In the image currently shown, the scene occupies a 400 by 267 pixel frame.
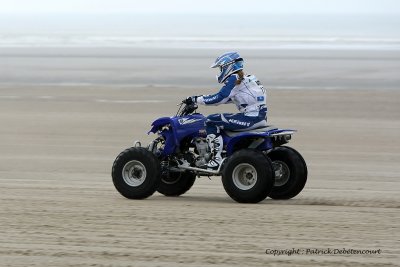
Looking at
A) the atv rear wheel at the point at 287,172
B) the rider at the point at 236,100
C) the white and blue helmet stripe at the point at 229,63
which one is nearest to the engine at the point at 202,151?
the rider at the point at 236,100

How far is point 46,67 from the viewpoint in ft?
141

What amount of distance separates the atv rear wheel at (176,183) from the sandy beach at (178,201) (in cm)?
17

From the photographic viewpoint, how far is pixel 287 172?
12.6 m

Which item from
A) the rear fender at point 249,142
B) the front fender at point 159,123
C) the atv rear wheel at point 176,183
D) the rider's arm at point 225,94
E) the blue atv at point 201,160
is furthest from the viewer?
the atv rear wheel at point 176,183

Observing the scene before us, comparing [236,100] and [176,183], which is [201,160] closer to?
[176,183]

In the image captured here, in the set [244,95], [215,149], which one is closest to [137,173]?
[215,149]

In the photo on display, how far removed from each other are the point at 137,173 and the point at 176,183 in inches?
24.1

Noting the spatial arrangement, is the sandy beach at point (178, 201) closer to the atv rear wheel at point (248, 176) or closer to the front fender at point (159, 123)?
the atv rear wheel at point (248, 176)

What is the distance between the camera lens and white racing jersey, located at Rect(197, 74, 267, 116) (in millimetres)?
12328

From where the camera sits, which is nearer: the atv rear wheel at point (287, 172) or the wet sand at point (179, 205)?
the wet sand at point (179, 205)

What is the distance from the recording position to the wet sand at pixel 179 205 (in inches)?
363

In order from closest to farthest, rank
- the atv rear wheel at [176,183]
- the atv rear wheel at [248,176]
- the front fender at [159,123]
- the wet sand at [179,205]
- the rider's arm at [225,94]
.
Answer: the wet sand at [179,205] < the atv rear wheel at [248,176] < the rider's arm at [225,94] < the front fender at [159,123] < the atv rear wheel at [176,183]

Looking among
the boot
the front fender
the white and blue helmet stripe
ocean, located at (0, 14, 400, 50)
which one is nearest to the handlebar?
the front fender

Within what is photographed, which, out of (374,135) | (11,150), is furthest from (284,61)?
(11,150)
